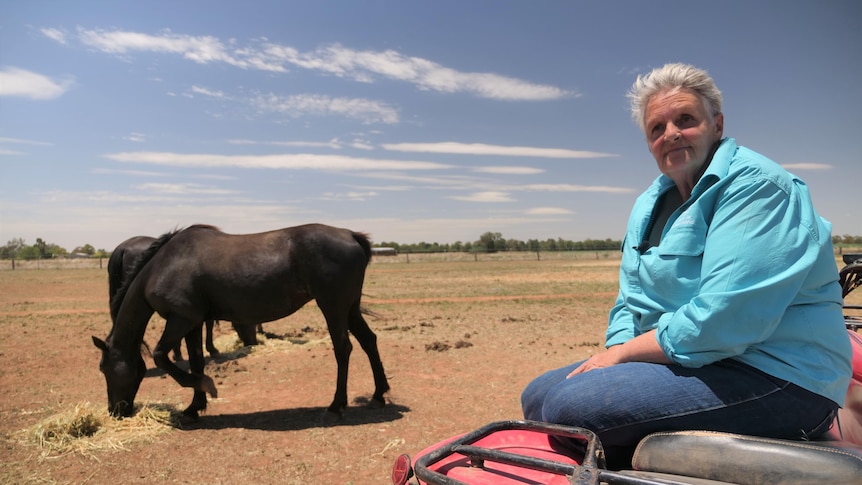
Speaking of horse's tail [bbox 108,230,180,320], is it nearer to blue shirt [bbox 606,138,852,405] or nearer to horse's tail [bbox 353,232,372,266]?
horse's tail [bbox 353,232,372,266]

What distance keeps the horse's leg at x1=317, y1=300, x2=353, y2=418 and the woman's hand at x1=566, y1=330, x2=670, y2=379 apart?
5.12 metres

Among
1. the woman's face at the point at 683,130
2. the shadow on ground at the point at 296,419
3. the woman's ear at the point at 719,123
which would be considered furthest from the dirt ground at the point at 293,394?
the woman's ear at the point at 719,123

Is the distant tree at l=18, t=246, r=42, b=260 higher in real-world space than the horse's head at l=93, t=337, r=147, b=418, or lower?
higher

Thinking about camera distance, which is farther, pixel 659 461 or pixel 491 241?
pixel 491 241

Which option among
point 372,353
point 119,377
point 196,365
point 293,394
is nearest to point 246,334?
point 293,394

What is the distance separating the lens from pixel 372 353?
7.42 m

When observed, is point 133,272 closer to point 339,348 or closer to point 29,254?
point 339,348

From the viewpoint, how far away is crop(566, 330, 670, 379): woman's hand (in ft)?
6.23

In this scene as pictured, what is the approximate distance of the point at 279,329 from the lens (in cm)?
1430

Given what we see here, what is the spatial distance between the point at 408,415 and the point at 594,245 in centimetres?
10819

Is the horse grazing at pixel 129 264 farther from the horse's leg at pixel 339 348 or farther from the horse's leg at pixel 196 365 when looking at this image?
the horse's leg at pixel 339 348

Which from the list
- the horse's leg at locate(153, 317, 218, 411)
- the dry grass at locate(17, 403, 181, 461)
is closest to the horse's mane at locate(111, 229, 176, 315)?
the horse's leg at locate(153, 317, 218, 411)

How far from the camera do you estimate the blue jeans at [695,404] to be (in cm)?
174

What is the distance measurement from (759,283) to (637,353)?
0.48 m
